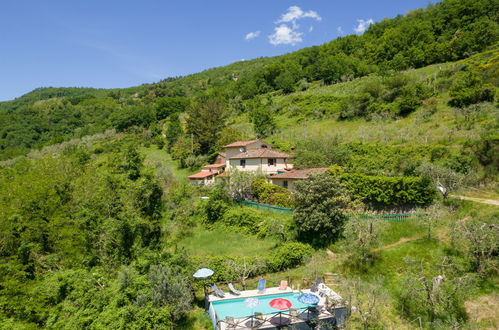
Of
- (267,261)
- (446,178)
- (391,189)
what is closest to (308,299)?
(267,261)

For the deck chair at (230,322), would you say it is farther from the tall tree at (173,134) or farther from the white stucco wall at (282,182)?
the tall tree at (173,134)

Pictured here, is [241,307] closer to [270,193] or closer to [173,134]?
[270,193]

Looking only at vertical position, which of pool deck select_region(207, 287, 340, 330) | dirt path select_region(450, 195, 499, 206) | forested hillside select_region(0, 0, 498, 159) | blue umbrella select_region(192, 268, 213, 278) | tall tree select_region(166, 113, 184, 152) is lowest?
pool deck select_region(207, 287, 340, 330)

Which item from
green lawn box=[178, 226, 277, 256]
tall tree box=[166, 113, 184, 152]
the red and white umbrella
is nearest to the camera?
the red and white umbrella

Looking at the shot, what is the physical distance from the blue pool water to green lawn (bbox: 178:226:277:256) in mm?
6568

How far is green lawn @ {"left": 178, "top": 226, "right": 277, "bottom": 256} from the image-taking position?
90.2 ft

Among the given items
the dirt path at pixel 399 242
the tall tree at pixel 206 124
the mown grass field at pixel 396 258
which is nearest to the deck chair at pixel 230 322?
the mown grass field at pixel 396 258

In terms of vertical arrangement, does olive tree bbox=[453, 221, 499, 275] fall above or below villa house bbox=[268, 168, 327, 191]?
below

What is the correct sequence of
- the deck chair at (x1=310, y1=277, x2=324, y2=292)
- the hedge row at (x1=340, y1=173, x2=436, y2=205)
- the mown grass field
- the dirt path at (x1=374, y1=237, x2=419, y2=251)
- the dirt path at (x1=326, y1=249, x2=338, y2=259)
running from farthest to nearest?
the hedge row at (x1=340, y1=173, x2=436, y2=205), the dirt path at (x1=326, y1=249, x2=338, y2=259), the dirt path at (x1=374, y1=237, x2=419, y2=251), the deck chair at (x1=310, y1=277, x2=324, y2=292), the mown grass field

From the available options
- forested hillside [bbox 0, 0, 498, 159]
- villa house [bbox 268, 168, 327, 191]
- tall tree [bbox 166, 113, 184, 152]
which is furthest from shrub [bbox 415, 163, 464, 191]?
tall tree [bbox 166, 113, 184, 152]

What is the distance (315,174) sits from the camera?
2747 centimetres

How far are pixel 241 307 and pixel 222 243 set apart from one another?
11.3 meters

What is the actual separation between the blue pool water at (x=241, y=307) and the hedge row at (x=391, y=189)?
13.9 metres

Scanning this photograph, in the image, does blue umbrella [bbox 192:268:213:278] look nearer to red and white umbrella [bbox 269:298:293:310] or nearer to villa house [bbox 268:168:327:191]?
red and white umbrella [bbox 269:298:293:310]
